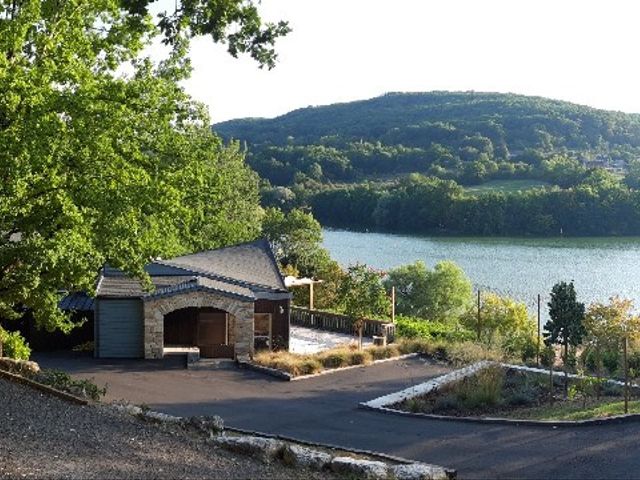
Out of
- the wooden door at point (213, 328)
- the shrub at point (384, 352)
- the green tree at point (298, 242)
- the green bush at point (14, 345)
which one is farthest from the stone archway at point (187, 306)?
the green tree at point (298, 242)

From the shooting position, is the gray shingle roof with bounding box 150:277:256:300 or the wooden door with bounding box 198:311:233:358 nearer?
the gray shingle roof with bounding box 150:277:256:300

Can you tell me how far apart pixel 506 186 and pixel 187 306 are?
285ft

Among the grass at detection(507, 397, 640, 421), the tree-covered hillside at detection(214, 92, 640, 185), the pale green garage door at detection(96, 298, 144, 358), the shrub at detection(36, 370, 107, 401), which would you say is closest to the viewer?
the shrub at detection(36, 370, 107, 401)

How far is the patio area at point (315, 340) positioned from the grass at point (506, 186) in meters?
74.3

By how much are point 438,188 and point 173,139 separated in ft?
239

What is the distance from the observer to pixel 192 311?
77.1 ft

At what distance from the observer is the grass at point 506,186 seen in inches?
3952

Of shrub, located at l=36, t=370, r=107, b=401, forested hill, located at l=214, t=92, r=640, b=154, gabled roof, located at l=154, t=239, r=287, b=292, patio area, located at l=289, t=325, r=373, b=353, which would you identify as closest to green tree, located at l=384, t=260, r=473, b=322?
patio area, located at l=289, t=325, r=373, b=353

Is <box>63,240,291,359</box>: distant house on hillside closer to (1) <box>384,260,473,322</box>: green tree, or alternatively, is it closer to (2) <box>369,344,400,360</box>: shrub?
(2) <box>369,344,400,360</box>: shrub

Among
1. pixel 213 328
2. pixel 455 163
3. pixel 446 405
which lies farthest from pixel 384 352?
pixel 455 163

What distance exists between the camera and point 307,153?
405 ft

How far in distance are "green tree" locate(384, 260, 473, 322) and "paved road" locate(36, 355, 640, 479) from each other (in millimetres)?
15140

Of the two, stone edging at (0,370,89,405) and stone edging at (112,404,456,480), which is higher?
stone edging at (0,370,89,405)

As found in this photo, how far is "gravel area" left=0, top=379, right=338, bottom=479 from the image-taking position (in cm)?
914
